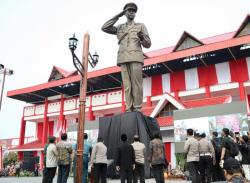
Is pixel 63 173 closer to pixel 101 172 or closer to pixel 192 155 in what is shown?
pixel 101 172

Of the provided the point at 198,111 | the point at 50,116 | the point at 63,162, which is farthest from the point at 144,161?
the point at 50,116

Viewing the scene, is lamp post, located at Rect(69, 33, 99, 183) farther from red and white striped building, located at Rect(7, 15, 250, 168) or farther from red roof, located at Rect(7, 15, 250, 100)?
red roof, located at Rect(7, 15, 250, 100)

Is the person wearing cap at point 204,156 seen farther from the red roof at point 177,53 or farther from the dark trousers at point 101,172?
the red roof at point 177,53

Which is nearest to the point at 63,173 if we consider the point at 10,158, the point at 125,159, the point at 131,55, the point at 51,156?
the point at 51,156

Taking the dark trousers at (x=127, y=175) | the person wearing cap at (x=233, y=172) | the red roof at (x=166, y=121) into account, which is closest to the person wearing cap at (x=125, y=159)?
the dark trousers at (x=127, y=175)

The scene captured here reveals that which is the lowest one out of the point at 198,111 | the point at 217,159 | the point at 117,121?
the point at 217,159

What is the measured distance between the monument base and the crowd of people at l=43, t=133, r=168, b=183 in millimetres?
140

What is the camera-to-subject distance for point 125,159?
4.90 m

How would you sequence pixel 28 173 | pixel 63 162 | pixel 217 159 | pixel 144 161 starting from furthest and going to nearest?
pixel 28 173 → pixel 217 159 → pixel 63 162 → pixel 144 161

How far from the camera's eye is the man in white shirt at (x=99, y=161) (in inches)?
210

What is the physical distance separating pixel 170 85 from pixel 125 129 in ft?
51.2

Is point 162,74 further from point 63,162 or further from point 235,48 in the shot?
point 63,162

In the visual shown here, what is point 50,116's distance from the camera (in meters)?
25.4

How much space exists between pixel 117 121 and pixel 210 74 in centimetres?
1501
